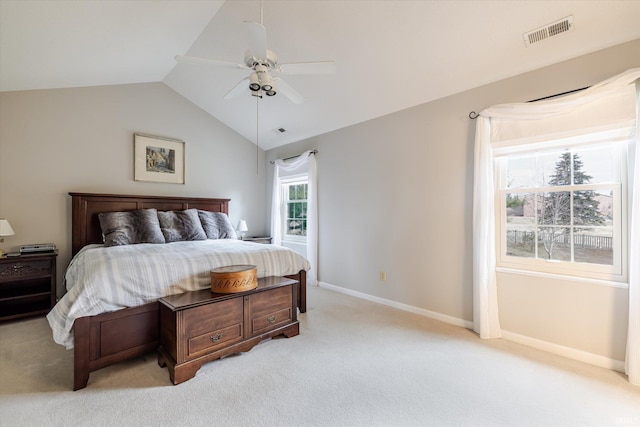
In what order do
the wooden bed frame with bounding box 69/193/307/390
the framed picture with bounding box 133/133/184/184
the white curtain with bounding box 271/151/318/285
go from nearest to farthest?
the wooden bed frame with bounding box 69/193/307/390
the framed picture with bounding box 133/133/184/184
the white curtain with bounding box 271/151/318/285

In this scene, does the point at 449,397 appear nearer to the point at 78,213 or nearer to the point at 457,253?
the point at 457,253

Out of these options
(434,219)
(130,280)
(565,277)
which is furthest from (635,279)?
(130,280)

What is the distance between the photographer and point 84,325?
194cm

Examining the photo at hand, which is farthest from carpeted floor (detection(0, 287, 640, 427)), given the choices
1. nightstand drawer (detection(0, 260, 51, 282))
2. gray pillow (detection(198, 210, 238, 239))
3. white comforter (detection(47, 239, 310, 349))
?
gray pillow (detection(198, 210, 238, 239))

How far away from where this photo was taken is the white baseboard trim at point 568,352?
7.09 ft

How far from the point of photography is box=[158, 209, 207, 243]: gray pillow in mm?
3811

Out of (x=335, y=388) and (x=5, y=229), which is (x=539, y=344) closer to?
(x=335, y=388)

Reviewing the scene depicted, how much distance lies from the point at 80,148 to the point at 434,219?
473 centimetres

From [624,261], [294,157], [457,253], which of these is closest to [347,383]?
[457,253]

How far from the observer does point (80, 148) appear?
12.3ft

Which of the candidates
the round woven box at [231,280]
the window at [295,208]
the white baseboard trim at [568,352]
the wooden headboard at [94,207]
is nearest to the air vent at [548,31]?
the white baseboard trim at [568,352]

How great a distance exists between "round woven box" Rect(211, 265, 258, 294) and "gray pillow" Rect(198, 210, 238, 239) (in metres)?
1.98

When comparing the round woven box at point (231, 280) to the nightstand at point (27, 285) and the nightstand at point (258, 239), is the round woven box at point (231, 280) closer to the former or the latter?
the nightstand at point (27, 285)

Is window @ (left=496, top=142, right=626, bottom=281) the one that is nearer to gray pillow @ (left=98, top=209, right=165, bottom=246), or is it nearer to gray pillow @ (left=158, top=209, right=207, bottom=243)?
gray pillow @ (left=158, top=209, right=207, bottom=243)
